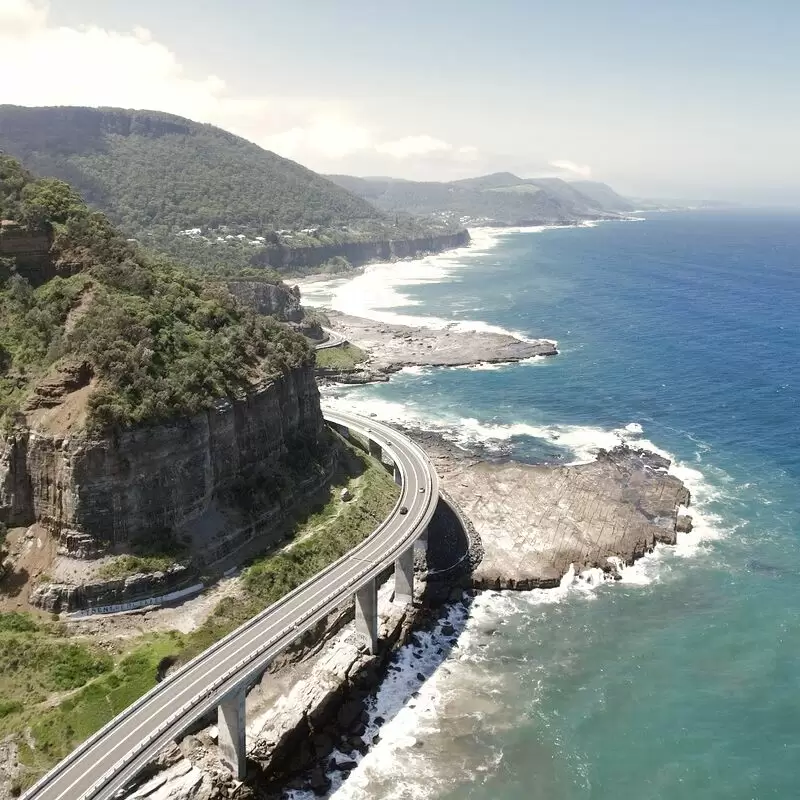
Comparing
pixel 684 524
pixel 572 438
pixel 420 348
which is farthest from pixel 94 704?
pixel 420 348

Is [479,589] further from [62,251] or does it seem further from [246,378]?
[62,251]

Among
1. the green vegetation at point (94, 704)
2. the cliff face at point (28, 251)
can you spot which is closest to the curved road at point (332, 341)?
the cliff face at point (28, 251)

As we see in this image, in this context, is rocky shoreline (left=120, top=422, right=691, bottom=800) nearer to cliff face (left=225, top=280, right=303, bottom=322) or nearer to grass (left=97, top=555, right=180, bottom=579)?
grass (left=97, top=555, right=180, bottom=579)

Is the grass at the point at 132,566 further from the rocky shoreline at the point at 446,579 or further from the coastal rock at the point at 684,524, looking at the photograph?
the coastal rock at the point at 684,524

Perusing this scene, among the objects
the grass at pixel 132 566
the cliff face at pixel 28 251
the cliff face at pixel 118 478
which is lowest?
→ the grass at pixel 132 566

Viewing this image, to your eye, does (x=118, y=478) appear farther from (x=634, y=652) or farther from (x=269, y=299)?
(x=269, y=299)

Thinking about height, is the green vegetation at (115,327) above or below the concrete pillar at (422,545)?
above

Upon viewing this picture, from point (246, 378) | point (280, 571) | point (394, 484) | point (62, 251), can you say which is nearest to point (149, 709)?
point (280, 571)
